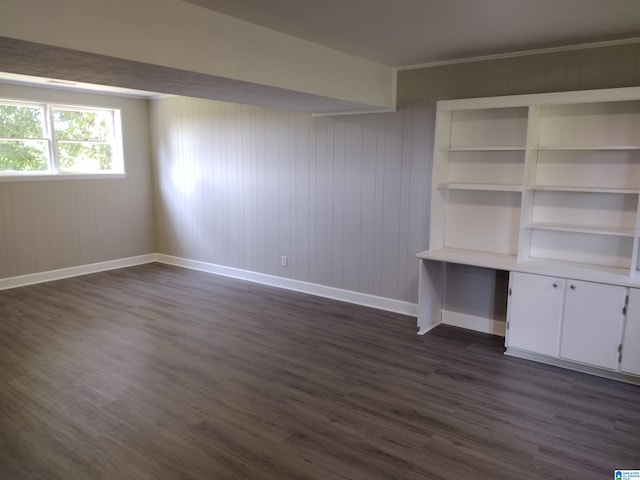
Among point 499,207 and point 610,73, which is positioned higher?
point 610,73

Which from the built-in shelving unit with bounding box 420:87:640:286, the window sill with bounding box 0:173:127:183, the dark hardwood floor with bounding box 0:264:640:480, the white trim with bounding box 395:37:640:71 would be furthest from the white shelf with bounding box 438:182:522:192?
the window sill with bounding box 0:173:127:183

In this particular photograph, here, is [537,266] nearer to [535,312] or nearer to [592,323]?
[535,312]

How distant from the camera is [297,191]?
545cm

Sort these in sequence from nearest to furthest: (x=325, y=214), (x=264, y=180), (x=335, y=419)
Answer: (x=335, y=419) < (x=325, y=214) < (x=264, y=180)

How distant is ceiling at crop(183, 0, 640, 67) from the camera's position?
2619mm

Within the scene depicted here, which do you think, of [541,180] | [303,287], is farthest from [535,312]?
[303,287]

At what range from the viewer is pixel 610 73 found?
3.49 metres

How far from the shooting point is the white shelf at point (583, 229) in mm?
3354

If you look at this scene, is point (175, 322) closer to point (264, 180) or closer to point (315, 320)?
point (315, 320)

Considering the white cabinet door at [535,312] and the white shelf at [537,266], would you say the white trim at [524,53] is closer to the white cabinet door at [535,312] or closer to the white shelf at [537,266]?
the white shelf at [537,266]

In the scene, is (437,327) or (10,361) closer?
(10,361)

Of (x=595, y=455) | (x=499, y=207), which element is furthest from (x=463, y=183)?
(x=595, y=455)

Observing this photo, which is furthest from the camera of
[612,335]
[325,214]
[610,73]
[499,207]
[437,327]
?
[325,214]

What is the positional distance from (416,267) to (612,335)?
1820 mm
